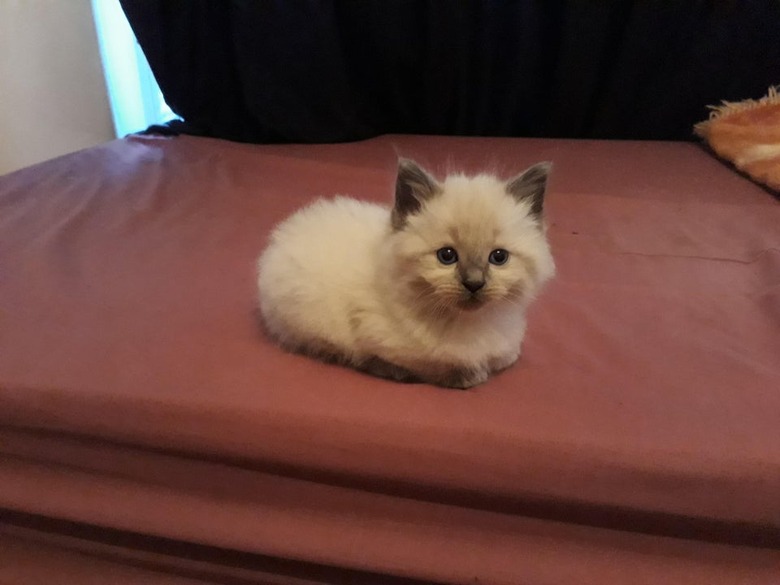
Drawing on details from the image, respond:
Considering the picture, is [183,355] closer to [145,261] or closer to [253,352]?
[253,352]

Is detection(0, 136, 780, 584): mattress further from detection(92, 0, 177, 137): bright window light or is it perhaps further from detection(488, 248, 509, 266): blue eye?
detection(92, 0, 177, 137): bright window light

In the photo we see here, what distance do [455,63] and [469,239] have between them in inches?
52.2

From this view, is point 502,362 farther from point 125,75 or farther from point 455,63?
point 125,75

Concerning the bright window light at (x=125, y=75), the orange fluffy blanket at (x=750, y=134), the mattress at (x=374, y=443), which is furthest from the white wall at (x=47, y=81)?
the orange fluffy blanket at (x=750, y=134)

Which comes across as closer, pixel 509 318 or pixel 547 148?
pixel 509 318

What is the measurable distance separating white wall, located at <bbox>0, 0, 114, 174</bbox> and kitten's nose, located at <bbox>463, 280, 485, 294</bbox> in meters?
1.72

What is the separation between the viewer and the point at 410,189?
31.4 inches

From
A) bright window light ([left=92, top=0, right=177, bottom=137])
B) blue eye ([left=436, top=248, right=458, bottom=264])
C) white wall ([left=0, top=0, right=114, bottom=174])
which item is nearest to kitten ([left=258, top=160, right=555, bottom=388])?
blue eye ([left=436, top=248, right=458, bottom=264])

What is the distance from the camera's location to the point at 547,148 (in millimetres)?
1850

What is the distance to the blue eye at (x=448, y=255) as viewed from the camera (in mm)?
769

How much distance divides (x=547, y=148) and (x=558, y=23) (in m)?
0.38

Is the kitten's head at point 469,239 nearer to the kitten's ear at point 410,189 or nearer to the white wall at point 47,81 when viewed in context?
the kitten's ear at point 410,189

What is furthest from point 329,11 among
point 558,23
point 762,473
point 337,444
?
point 762,473

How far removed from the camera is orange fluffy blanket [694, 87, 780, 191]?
158cm
